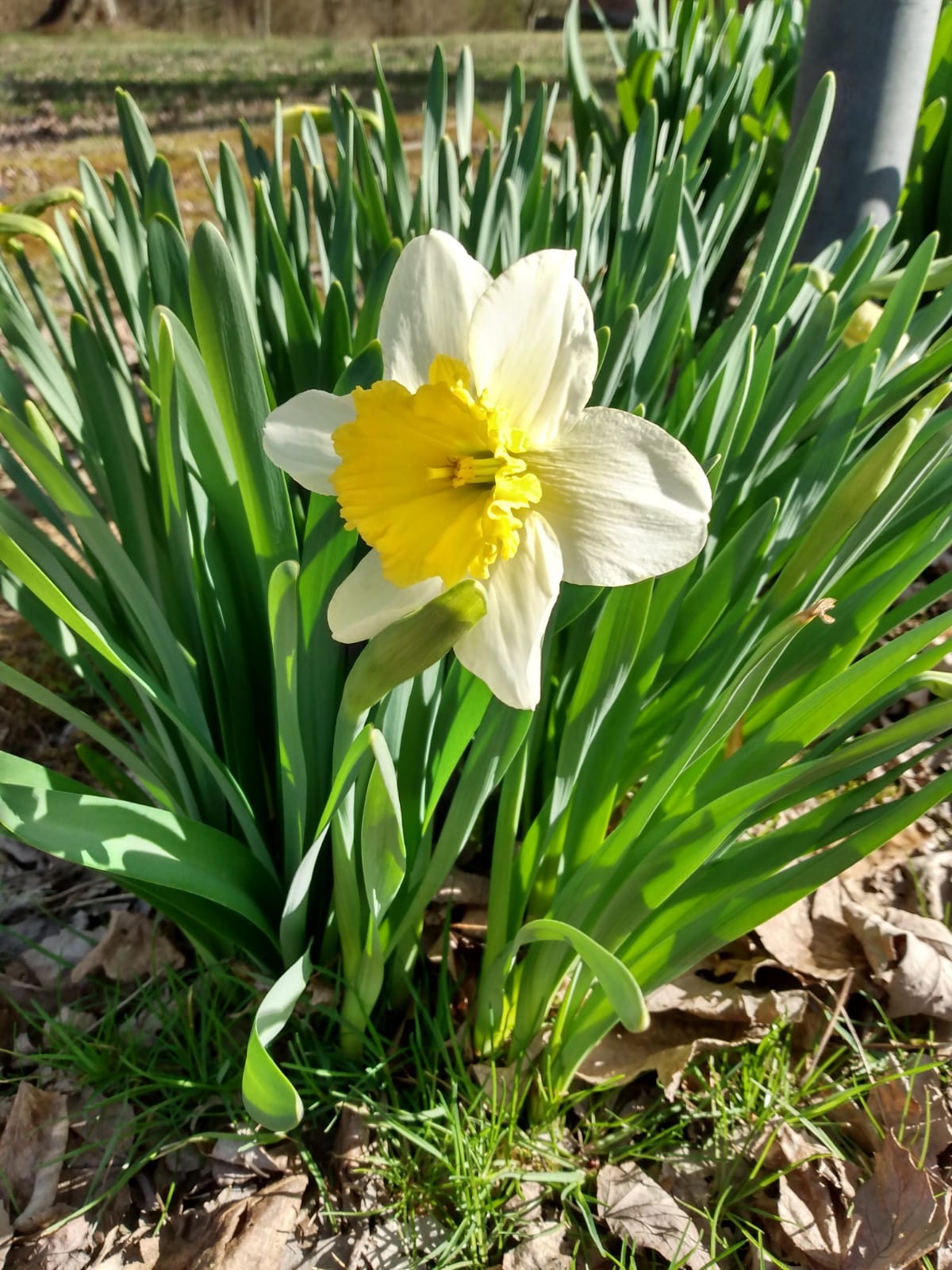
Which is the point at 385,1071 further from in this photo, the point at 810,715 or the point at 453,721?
the point at 810,715

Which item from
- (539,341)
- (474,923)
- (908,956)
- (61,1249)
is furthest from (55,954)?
(908,956)

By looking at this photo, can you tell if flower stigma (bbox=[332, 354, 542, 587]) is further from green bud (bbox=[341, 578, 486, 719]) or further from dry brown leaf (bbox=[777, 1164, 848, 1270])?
dry brown leaf (bbox=[777, 1164, 848, 1270])

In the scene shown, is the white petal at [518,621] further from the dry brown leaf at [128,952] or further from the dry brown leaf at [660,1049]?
the dry brown leaf at [128,952]

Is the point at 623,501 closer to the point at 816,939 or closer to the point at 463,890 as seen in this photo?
the point at 463,890

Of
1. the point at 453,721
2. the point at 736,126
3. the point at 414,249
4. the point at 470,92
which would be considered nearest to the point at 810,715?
the point at 453,721

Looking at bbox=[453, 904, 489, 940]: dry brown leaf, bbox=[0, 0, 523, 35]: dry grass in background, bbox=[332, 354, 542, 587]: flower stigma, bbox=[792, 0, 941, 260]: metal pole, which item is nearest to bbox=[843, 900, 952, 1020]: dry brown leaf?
bbox=[453, 904, 489, 940]: dry brown leaf
